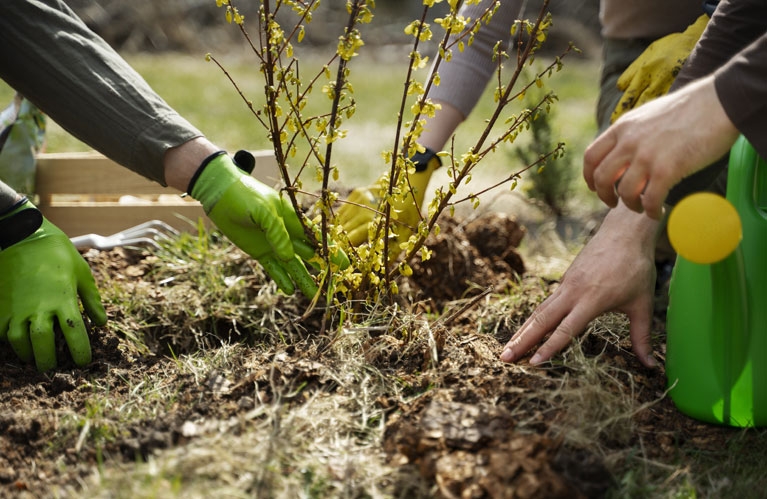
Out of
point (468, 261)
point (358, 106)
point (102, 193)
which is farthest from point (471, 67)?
point (358, 106)

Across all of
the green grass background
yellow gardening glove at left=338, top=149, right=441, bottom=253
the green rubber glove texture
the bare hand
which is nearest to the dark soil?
the green rubber glove texture

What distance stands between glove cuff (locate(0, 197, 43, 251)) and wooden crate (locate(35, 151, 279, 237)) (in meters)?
0.78

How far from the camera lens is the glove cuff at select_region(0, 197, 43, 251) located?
1813 mm

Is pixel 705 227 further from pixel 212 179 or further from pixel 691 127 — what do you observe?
pixel 212 179

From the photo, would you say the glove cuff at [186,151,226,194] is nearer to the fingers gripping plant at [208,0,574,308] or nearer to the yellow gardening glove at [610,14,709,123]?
the fingers gripping plant at [208,0,574,308]

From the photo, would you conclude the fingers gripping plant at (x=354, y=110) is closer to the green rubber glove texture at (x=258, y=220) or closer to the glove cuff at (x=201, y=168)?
the green rubber glove texture at (x=258, y=220)

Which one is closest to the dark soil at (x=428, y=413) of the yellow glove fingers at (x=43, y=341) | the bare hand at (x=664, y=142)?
the yellow glove fingers at (x=43, y=341)

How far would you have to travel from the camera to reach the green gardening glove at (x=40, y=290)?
1681mm

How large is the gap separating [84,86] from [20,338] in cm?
68

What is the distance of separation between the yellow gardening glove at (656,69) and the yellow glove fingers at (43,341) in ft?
5.26

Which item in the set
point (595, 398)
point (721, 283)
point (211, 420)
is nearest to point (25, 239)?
point (211, 420)

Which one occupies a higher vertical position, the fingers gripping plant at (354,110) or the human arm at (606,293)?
the fingers gripping plant at (354,110)

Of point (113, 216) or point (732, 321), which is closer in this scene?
point (732, 321)

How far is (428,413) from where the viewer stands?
132cm
